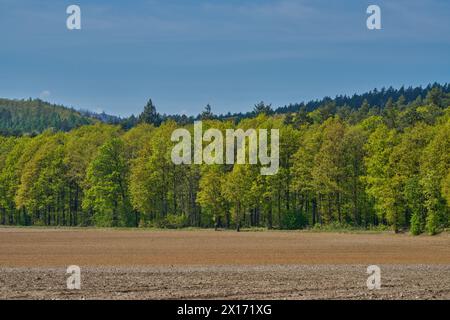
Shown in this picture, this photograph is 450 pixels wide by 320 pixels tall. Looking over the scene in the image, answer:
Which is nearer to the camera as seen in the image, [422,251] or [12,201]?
[422,251]

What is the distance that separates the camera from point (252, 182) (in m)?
108

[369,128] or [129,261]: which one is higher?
[369,128]

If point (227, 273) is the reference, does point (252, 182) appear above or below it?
above

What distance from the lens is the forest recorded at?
95500 mm

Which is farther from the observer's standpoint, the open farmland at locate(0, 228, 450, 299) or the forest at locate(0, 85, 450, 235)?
the forest at locate(0, 85, 450, 235)

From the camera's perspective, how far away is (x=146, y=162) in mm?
119938

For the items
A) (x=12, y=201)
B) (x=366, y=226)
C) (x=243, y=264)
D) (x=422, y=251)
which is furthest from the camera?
(x=12, y=201)

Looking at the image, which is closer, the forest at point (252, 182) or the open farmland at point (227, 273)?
the open farmland at point (227, 273)

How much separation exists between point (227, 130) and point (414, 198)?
33.3 meters

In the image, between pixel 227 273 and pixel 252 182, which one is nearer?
pixel 227 273

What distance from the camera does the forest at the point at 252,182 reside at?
95500mm
